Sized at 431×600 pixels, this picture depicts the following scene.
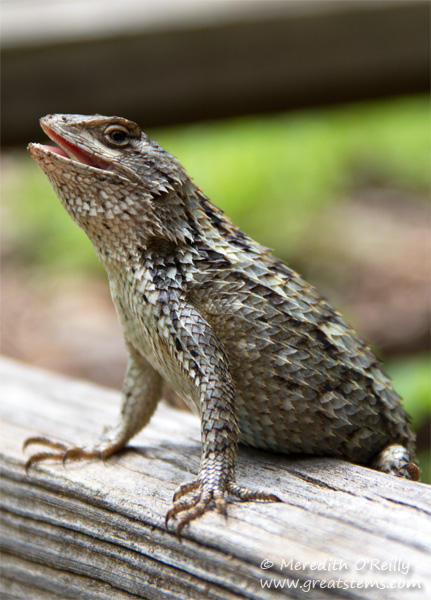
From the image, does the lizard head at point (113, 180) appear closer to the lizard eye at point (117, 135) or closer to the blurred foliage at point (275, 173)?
the lizard eye at point (117, 135)

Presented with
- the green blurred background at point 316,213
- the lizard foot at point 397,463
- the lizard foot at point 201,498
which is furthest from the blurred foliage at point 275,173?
the lizard foot at point 201,498

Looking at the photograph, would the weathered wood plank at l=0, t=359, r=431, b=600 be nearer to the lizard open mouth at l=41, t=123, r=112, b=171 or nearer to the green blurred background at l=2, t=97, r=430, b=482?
the lizard open mouth at l=41, t=123, r=112, b=171

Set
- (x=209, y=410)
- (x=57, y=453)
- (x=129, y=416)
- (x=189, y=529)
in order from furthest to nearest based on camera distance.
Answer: (x=129, y=416) → (x=57, y=453) → (x=209, y=410) → (x=189, y=529)

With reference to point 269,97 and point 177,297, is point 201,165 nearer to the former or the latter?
point 269,97

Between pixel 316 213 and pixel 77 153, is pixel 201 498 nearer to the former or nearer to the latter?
pixel 77 153

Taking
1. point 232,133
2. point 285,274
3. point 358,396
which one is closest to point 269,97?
point 285,274

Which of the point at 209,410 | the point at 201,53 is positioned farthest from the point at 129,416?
the point at 201,53
